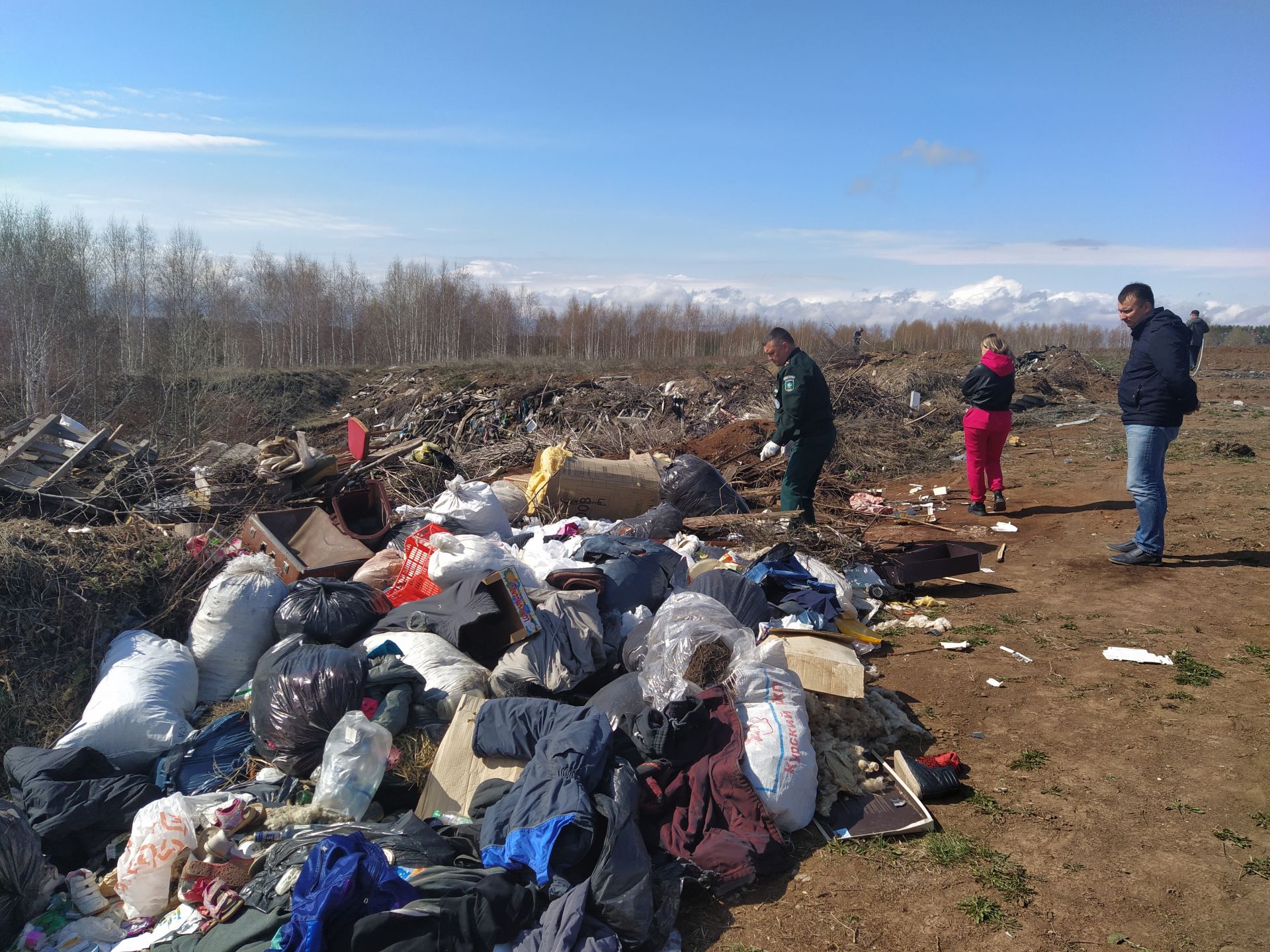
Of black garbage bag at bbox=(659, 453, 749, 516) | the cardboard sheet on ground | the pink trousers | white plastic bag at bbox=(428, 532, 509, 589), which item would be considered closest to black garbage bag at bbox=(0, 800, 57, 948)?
white plastic bag at bbox=(428, 532, 509, 589)

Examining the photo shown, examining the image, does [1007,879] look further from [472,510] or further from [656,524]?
[472,510]

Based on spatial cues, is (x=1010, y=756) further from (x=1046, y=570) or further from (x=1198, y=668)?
(x=1046, y=570)

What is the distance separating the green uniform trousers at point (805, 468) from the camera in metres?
5.71

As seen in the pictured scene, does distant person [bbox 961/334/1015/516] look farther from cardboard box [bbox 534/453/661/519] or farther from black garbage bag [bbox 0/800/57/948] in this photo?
black garbage bag [bbox 0/800/57/948]

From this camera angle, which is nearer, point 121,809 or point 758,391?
point 121,809

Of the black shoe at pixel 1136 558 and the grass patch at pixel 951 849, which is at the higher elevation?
the black shoe at pixel 1136 558

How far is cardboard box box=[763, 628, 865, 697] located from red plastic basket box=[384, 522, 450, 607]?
6.47ft

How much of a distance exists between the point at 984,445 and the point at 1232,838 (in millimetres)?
4700

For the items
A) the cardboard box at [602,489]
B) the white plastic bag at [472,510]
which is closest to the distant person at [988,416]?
the cardboard box at [602,489]

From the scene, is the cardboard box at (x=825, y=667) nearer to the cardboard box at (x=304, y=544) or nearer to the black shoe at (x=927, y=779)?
the black shoe at (x=927, y=779)

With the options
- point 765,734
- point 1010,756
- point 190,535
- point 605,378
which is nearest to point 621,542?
point 765,734

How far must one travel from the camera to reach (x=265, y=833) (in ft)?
8.71

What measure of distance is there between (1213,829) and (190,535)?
17.8 feet

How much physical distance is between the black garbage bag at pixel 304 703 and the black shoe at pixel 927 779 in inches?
89.9
